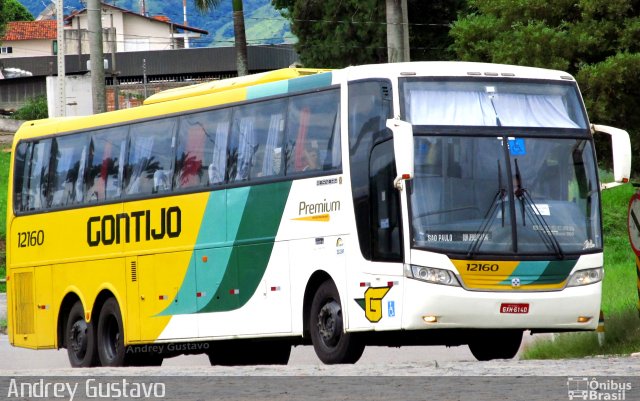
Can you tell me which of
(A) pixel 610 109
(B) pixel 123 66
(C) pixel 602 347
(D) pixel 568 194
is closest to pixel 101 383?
(D) pixel 568 194

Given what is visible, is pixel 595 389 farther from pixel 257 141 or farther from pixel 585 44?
pixel 585 44

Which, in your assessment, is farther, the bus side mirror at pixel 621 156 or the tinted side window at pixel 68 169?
the tinted side window at pixel 68 169

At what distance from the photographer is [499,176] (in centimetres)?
1573

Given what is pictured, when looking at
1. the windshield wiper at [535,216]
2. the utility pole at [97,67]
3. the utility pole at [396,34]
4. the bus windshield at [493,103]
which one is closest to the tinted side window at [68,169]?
the bus windshield at [493,103]

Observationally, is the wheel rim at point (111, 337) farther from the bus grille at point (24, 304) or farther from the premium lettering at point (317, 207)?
the premium lettering at point (317, 207)

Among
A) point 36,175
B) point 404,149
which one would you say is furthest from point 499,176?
point 36,175

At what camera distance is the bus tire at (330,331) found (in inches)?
634

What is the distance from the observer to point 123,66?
299 ft

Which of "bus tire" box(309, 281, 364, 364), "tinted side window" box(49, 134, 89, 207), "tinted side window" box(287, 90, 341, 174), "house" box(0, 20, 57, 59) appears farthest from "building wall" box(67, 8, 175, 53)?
"bus tire" box(309, 281, 364, 364)

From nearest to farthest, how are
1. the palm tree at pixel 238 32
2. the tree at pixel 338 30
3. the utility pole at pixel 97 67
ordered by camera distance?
1. the utility pole at pixel 97 67
2. the palm tree at pixel 238 32
3. the tree at pixel 338 30

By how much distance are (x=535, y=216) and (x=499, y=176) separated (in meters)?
0.56

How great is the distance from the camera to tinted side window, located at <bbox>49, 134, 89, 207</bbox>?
21562 millimetres

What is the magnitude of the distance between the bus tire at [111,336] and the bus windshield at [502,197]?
651 cm

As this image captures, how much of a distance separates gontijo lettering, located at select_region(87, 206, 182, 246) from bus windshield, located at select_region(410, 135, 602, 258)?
15.6ft
